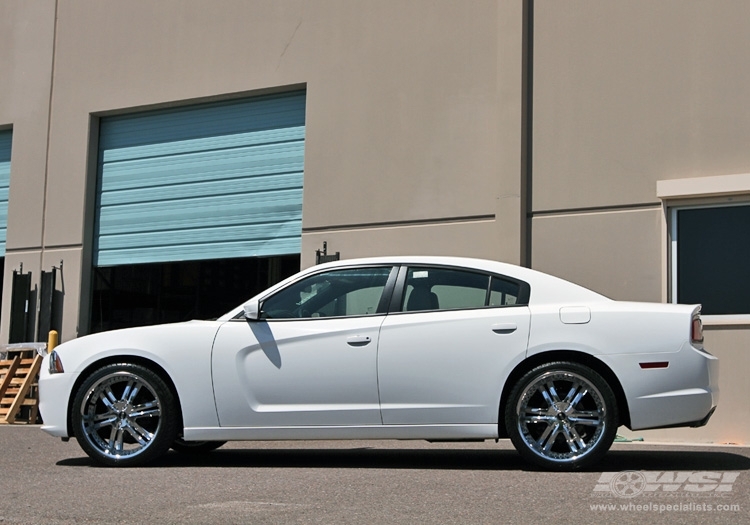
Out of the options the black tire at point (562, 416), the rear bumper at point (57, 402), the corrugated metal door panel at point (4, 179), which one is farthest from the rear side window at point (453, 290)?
the corrugated metal door panel at point (4, 179)

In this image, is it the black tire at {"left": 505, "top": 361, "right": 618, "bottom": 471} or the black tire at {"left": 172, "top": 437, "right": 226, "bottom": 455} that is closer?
the black tire at {"left": 505, "top": 361, "right": 618, "bottom": 471}

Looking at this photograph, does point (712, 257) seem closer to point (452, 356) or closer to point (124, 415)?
point (452, 356)

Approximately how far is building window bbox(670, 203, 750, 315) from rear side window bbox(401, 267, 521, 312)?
4.39 metres

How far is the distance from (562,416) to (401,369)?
1.11 metres

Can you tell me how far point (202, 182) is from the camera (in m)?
14.8

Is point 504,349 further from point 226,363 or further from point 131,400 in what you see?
point 131,400

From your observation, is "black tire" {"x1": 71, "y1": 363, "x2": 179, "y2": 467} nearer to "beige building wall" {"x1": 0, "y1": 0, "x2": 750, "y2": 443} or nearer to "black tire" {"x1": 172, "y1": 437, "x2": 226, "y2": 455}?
"black tire" {"x1": 172, "y1": 437, "x2": 226, "y2": 455}

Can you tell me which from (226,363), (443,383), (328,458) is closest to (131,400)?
(226,363)

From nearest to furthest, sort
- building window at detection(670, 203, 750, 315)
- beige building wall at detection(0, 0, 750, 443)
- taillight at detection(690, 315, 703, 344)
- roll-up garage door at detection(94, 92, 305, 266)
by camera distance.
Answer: taillight at detection(690, 315, 703, 344) → building window at detection(670, 203, 750, 315) → beige building wall at detection(0, 0, 750, 443) → roll-up garage door at detection(94, 92, 305, 266)

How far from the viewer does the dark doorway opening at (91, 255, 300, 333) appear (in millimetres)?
14211

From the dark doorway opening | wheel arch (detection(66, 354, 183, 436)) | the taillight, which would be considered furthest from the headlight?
the dark doorway opening

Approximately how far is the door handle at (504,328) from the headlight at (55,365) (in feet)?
10.5

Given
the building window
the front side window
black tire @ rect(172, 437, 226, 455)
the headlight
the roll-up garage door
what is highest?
→ the roll-up garage door

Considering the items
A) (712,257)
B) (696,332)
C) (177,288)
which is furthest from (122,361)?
(177,288)
